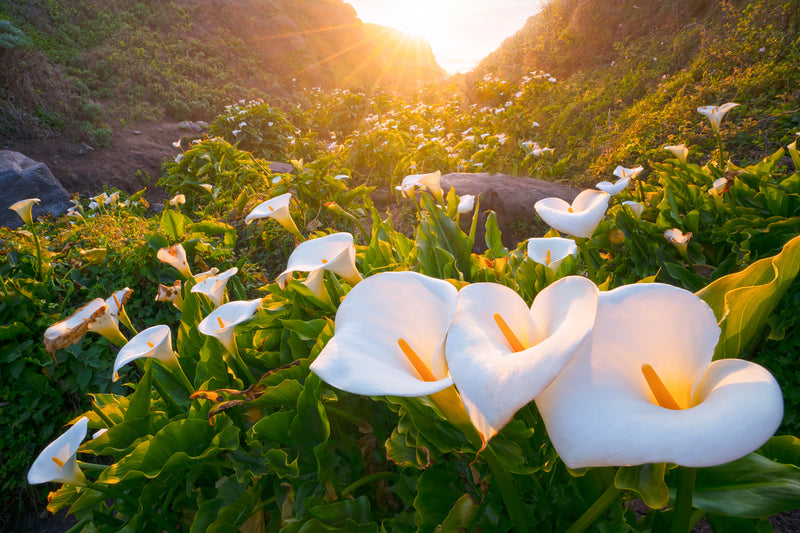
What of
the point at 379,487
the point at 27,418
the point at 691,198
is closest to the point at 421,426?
the point at 379,487

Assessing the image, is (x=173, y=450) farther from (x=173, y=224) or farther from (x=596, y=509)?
(x=173, y=224)

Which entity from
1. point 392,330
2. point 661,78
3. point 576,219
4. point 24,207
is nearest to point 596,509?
point 392,330

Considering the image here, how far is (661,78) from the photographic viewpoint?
241 inches

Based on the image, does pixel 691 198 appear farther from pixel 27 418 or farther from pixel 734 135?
pixel 27 418

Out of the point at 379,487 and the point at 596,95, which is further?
the point at 596,95

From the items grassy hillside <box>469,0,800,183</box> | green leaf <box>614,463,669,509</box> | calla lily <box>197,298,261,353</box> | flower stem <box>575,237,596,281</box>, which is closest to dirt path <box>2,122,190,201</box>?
calla lily <box>197,298,261,353</box>

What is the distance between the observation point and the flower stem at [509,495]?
0.82 metres

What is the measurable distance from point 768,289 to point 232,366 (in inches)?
55.3

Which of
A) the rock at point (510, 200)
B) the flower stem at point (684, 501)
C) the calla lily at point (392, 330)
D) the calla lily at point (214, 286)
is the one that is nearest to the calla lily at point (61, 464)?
the calla lily at point (214, 286)

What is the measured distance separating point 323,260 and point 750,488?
1191 millimetres

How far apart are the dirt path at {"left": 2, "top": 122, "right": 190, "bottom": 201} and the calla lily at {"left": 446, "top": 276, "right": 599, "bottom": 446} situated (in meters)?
7.27

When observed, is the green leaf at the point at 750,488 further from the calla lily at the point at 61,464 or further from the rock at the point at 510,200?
the rock at the point at 510,200

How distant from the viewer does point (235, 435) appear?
1.14 m

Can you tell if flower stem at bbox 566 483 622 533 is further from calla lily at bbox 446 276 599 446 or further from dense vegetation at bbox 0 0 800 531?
calla lily at bbox 446 276 599 446
